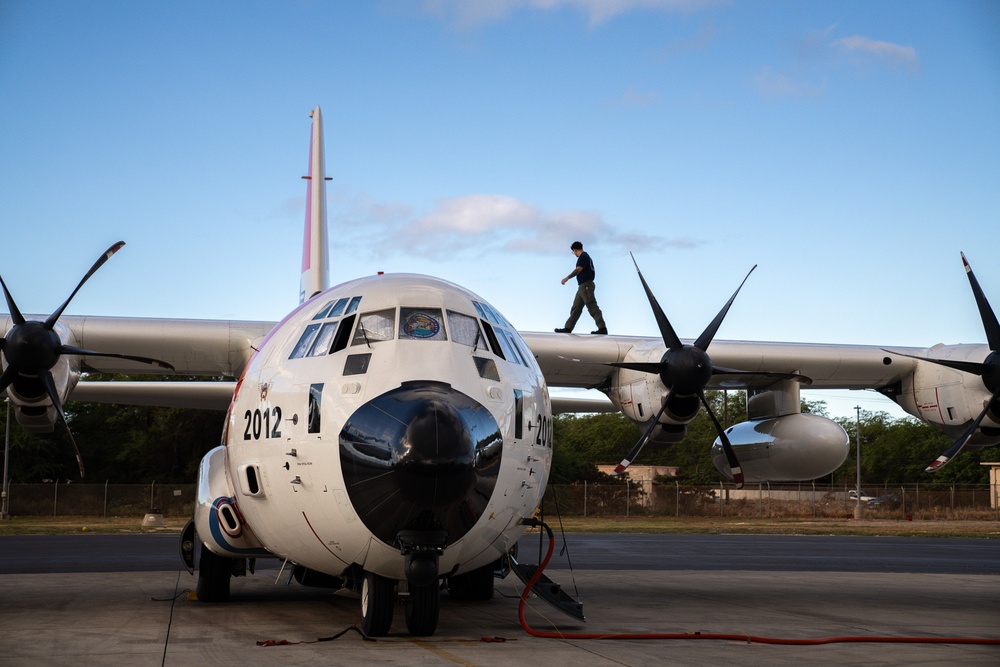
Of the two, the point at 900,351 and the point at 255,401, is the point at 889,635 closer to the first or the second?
the point at 255,401

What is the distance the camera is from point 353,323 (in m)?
8.73

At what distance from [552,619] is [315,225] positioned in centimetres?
875

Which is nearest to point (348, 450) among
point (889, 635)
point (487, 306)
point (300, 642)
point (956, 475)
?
point (300, 642)

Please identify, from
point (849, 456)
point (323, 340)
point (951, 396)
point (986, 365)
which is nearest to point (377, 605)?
point (323, 340)

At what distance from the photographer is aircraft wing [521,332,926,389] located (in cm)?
1530

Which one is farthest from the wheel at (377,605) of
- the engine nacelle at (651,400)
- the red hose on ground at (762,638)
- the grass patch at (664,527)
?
the grass patch at (664,527)

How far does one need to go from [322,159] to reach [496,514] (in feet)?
36.3

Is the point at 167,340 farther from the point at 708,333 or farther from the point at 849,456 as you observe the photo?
the point at 849,456

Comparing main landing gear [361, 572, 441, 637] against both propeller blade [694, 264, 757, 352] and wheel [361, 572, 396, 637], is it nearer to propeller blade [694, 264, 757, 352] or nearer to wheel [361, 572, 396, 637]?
wheel [361, 572, 396, 637]

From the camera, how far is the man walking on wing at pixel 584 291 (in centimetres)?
1627

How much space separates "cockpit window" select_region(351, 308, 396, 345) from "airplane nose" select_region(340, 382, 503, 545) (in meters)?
0.83

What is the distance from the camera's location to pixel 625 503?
47469mm

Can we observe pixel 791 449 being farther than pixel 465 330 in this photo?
Yes

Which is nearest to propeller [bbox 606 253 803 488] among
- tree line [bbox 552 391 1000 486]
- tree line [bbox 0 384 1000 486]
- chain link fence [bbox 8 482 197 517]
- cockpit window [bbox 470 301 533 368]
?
cockpit window [bbox 470 301 533 368]
